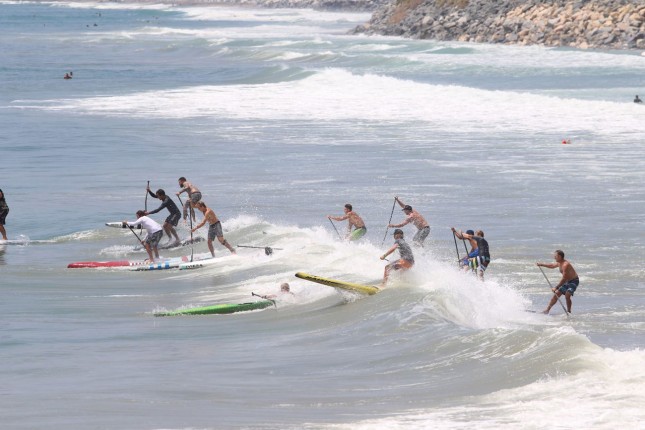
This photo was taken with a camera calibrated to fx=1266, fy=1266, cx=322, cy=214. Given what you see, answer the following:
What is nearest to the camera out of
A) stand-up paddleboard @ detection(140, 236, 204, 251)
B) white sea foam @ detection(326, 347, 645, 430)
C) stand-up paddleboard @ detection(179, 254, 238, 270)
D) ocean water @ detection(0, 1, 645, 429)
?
→ white sea foam @ detection(326, 347, 645, 430)

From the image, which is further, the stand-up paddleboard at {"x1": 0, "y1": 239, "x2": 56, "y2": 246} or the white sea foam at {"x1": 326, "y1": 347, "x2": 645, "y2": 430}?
the stand-up paddleboard at {"x1": 0, "y1": 239, "x2": 56, "y2": 246}

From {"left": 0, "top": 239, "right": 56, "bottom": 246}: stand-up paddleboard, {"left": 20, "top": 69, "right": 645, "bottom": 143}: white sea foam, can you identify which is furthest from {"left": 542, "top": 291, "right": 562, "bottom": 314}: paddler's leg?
{"left": 20, "top": 69, "right": 645, "bottom": 143}: white sea foam

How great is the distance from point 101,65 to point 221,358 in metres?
70.1

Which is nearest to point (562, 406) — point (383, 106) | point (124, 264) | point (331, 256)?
point (331, 256)

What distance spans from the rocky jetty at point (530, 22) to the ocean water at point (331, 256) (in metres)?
13.5

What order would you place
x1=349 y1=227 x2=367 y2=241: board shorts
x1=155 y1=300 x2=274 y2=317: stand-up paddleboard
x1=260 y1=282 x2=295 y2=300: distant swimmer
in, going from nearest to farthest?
x1=155 y1=300 x2=274 y2=317: stand-up paddleboard
x1=260 y1=282 x2=295 y2=300: distant swimmer
x1=349 y1=227 x2=367 y2=241: board shorts

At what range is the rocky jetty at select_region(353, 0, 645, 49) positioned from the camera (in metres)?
79.2

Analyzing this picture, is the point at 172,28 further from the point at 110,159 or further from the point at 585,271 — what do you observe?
the point at 585,271

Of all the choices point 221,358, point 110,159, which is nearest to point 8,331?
point 221,358

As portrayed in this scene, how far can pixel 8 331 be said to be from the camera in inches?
758

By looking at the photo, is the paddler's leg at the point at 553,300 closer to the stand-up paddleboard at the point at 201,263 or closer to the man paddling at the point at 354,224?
the man paddling at the point at 354,224

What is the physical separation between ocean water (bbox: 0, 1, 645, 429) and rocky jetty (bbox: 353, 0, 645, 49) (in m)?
13.5

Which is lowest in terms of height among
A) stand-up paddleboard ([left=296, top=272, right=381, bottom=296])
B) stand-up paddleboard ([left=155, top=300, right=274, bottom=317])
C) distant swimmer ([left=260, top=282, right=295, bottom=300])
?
stand-up paddleboard ([left=155, top=300, right=274, bottom=317])

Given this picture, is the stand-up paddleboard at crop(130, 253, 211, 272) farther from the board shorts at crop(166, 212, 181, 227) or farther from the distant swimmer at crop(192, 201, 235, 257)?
the board shorts at crop(166, 212, 181, 227)
